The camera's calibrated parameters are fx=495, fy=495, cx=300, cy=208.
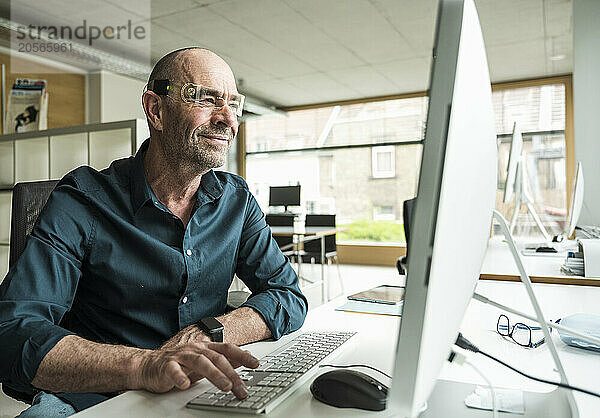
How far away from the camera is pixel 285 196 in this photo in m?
8.02

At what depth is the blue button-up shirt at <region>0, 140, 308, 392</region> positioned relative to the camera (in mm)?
1175

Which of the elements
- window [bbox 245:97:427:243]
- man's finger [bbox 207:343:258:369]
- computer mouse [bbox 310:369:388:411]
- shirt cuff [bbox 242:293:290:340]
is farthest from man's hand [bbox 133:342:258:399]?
window [bbox 245:97:427:243]

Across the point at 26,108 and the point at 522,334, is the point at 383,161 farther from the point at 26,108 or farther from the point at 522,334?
the point at 522,334

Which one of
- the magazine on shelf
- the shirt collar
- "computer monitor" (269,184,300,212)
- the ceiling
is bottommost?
the shirt collar

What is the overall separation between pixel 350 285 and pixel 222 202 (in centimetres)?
524

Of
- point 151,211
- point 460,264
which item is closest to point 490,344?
point 460,264

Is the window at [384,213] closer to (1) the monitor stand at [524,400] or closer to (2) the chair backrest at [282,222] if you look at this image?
(2) the chair backrest at [282,222]

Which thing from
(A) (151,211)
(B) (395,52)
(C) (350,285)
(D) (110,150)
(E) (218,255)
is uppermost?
(B) (395,52)

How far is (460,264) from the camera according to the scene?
473 millimetres

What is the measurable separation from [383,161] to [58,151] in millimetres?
6730

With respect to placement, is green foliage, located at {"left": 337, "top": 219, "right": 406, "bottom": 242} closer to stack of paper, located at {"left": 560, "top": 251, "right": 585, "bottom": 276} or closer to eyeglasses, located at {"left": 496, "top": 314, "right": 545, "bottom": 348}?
stack of paper, located at {"left": 560, "top": 251, "right": 585, "bottom": 276}

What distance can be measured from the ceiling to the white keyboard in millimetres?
4254

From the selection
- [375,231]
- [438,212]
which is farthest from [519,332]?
[375,231]

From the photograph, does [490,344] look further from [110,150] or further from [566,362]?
[110,150]
